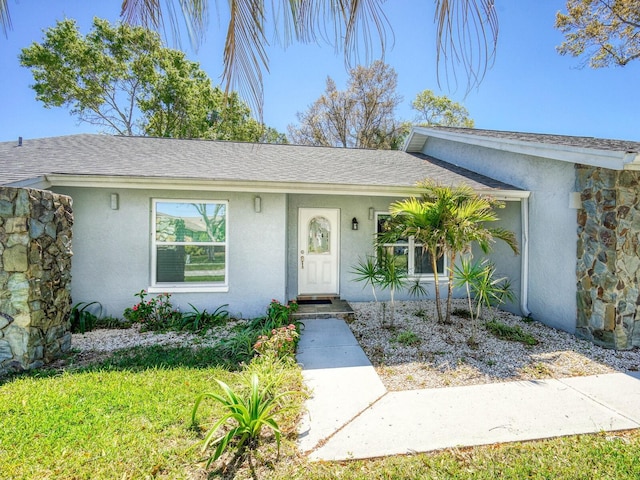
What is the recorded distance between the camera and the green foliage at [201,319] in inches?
252

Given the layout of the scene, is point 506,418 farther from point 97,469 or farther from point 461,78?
point 97,469

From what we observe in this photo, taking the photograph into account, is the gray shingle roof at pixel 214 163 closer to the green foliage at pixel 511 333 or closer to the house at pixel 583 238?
the house at pixel 583 238

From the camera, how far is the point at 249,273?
7016 millimetres

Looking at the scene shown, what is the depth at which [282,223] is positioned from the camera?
7.00 meters

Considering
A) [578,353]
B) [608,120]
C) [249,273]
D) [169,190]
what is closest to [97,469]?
[249,273]

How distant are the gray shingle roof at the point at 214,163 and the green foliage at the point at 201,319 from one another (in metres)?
2.84

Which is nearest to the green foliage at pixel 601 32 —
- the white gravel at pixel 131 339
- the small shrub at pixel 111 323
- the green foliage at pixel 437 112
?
the green foliage at pixel 437 112

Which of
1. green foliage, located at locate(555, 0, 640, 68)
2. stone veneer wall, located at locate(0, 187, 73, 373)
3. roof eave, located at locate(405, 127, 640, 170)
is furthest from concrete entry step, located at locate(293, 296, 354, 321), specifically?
green foliage, located at locate(555, 0, 640, 68)

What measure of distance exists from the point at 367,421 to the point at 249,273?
4.34 m

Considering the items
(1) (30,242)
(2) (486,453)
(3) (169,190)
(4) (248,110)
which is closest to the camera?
(4) (248,110)

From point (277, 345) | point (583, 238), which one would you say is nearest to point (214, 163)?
point (277, 345)

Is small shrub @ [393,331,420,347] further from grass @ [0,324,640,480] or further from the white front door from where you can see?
the white front door

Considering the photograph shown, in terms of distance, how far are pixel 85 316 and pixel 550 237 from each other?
971 centimetres

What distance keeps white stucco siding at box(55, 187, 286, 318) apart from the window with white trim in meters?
3.00
